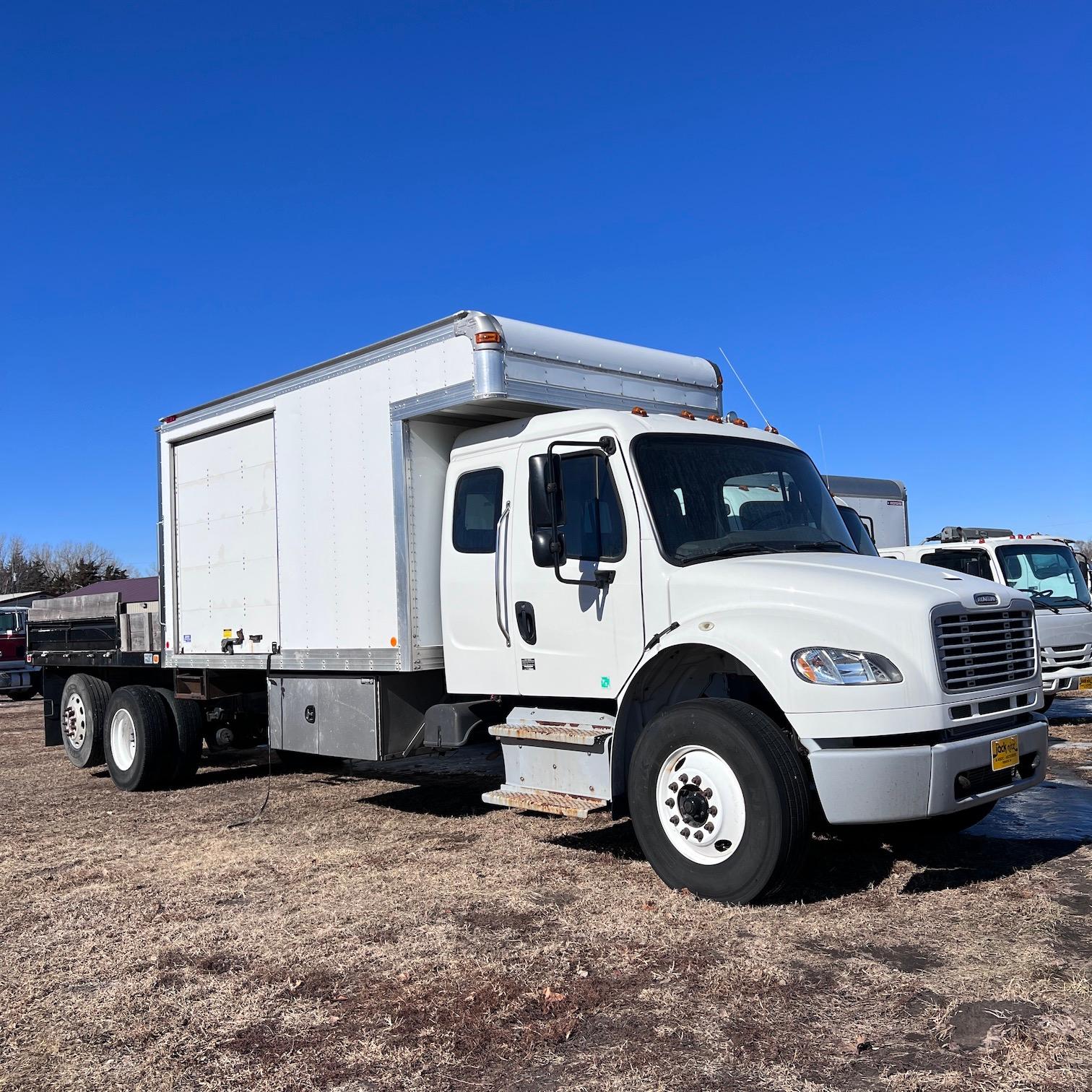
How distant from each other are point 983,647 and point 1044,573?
957 centimetres

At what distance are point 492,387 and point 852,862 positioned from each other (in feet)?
12.3

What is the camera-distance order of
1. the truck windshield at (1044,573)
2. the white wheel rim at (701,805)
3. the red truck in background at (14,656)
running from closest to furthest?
the white wheel rim at (701,805), the truck windshield at (1044,573), the red truck in background at (14,656)

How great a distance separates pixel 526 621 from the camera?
702 centimetres

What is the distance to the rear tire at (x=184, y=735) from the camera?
1048 cm

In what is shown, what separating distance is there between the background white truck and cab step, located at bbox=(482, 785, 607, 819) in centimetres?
827

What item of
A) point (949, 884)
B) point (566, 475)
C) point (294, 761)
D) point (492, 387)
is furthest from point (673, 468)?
point (294, 761)

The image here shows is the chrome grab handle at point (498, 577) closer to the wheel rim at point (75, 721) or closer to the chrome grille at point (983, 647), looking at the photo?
the chrome grille at point (983, 647)

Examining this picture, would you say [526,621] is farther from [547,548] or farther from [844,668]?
[844,668]

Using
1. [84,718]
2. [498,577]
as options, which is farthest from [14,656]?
[498,577]

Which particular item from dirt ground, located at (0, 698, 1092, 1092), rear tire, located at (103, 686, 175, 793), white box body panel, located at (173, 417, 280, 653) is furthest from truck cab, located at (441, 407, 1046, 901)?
rear tire, located at (103, 686, 175, 793)

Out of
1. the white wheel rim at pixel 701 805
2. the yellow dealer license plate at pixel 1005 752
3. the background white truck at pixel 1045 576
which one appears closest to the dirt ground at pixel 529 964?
the white wheel rim at pixel 701 805

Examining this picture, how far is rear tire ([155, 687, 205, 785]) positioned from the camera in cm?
1048

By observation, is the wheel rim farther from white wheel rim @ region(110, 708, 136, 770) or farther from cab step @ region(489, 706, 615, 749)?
cab step @ region(489, 706, 615, 749)

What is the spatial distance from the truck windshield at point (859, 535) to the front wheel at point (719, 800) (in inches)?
78.3
